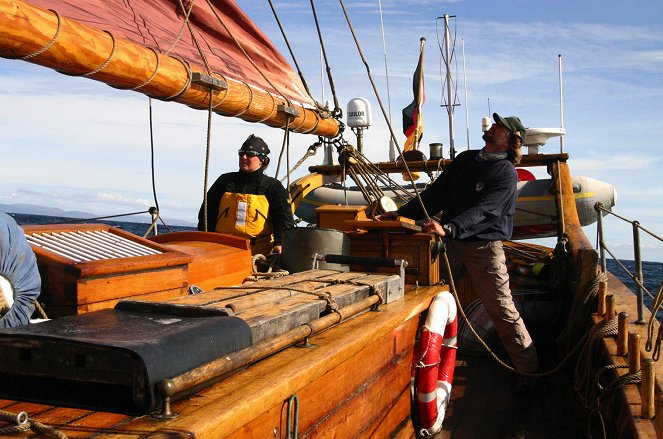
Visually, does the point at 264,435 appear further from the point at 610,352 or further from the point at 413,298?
the point at 610,352

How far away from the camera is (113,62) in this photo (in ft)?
12.9

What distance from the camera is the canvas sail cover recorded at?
4.26 m

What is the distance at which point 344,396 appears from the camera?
3047 millimetres

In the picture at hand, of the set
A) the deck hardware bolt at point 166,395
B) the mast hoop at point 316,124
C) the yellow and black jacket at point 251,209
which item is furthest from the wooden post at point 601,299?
the deck hardware bolt at point 166,395

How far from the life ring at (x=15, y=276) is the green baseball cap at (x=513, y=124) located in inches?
142

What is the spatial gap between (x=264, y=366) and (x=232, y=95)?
301 cm

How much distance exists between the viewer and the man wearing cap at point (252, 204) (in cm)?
571

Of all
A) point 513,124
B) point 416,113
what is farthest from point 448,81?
point 513,124

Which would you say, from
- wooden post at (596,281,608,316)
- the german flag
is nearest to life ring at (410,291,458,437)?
wooden post at (596,281,608,316)

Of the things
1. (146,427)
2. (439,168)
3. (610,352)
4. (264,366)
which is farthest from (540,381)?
(146,427)

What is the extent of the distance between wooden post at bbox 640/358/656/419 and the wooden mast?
3.04 metres

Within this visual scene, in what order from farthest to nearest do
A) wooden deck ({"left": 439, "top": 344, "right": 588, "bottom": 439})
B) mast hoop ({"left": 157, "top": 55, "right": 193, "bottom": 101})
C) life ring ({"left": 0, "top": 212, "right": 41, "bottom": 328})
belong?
wooden deck ({"left": 439, "top": 344, "right": 588, "bottom": 439}), mast hoop ({"left": 157, "top": 55, "right": 193, "bottom": 101}), life ring ({"left": 0, "top": 212, "right": 41, "bottom": 328})

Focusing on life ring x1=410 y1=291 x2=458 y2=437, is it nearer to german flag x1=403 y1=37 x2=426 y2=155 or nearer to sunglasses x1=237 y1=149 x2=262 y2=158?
sunglasses x1=237 y1=149 x2=262 y2=158

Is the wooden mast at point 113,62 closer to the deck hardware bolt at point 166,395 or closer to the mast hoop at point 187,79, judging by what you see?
the mast hoop at point 187,79
